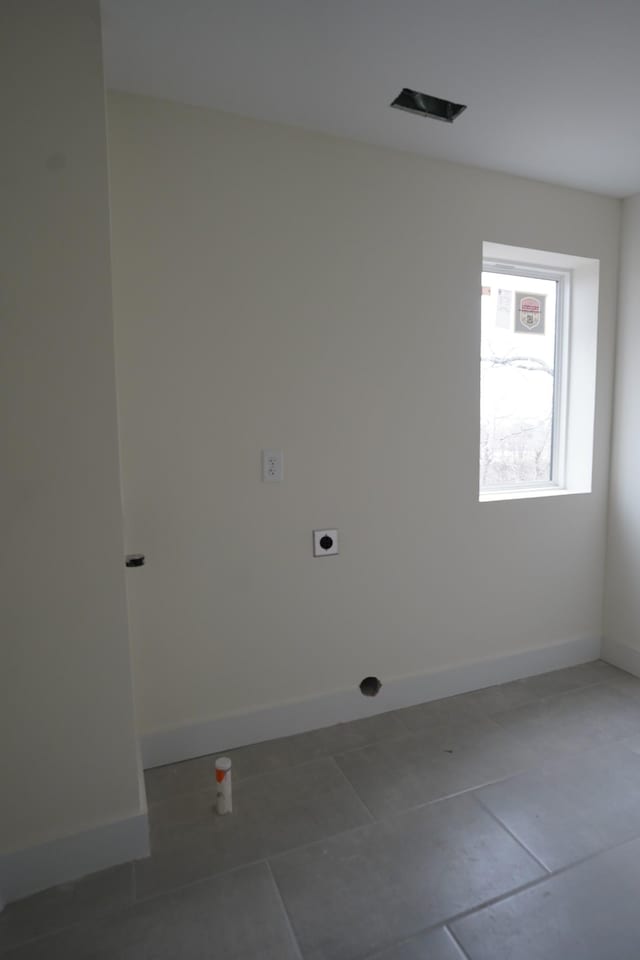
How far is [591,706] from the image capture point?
242 cm

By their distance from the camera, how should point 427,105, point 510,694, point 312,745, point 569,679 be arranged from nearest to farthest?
1. point 427,105
2. point 312,745
3. point 510,694
4. point 569,679

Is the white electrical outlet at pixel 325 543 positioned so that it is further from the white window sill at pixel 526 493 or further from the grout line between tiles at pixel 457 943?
the grout line between tiles at pixel 457 943

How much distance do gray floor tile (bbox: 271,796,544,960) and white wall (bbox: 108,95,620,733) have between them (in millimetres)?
664

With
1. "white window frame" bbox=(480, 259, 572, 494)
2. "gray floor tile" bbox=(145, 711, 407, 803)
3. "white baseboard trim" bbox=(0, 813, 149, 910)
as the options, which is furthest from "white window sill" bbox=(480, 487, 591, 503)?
"white baseboard trim" bbox=(0, 813, 149, 910)

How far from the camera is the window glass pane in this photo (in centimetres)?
264

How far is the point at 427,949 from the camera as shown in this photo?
4.27 ft

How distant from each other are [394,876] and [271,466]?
4.66 feet

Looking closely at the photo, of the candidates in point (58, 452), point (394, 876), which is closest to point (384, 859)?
point (394, 876)

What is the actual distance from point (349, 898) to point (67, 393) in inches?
64.7

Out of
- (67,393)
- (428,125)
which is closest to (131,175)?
(67,393)

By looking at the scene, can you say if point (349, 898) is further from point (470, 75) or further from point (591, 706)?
point (470, 75)

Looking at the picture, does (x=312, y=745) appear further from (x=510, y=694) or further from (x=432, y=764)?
(x=510, y=694)

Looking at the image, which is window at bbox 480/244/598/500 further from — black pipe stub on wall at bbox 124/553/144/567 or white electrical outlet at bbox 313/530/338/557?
black pipe stub on wall at bbox 124/553/144/567

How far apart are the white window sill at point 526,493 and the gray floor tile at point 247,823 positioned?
1.47 metres
